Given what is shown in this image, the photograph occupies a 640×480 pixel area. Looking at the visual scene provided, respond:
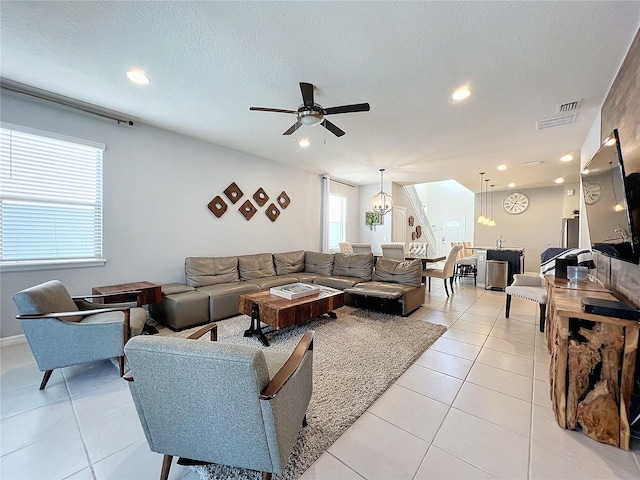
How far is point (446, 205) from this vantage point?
10898mm

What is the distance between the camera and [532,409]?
1831 millimetres

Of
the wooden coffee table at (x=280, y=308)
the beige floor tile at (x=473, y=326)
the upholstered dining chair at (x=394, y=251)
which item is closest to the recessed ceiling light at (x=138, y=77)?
the wooden coffee table at (x=280, y=308)

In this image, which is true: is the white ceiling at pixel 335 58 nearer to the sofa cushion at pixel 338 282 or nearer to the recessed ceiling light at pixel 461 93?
the recessed ceiling light at pixel 461 93

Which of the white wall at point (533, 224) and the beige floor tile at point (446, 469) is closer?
the beige floor tile at point (446, 469)

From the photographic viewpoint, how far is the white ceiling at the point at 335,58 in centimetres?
175

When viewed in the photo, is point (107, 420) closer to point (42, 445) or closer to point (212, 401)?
point (42, 445)

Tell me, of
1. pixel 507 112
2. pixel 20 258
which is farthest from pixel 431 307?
pixel 20 258

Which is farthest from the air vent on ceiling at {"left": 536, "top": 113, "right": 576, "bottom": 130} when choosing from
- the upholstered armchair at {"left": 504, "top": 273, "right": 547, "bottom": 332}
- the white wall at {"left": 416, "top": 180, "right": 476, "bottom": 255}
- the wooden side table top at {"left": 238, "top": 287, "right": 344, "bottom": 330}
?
the white wall at {"left": 416, "top": 180, "right": 476, "bottom": 255}

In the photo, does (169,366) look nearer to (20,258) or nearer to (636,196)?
(636,196)

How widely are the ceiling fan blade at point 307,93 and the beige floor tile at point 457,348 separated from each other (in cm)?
289

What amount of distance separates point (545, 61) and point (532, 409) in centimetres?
279

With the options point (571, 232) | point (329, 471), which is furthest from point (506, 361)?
point (571, 232)

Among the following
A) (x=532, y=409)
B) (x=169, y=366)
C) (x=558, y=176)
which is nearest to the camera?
(x=169, y=366)

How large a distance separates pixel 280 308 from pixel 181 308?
1.39 metres
